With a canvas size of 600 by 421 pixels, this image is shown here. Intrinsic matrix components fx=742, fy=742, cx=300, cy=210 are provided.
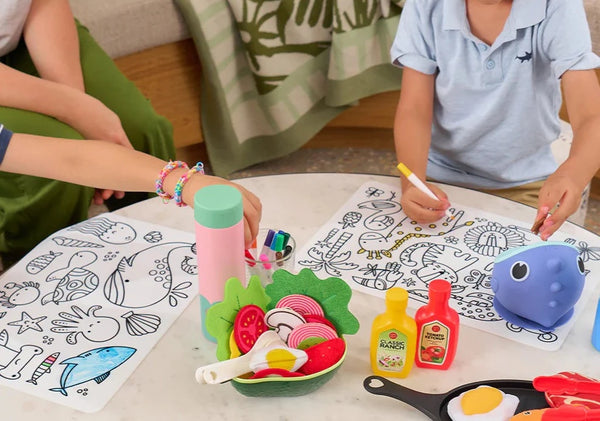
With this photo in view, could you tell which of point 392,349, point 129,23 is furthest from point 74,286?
point 129,23

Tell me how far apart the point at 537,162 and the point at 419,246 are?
452 mm

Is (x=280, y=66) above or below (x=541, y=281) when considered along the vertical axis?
below

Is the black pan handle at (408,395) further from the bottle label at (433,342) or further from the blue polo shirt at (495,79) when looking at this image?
the blue polo shirt at (495,79)

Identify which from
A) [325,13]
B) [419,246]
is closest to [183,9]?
[325,13]

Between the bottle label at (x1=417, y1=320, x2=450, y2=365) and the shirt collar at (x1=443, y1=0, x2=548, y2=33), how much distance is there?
1.92ft

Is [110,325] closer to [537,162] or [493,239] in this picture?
[493,239]

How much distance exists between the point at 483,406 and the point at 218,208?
0.32 m

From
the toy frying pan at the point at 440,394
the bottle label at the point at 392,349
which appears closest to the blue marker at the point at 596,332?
the toy frying pan at the point at 440,394

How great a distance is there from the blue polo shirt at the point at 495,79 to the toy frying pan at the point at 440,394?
1.92 ft

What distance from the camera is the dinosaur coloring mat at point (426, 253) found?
871 mm

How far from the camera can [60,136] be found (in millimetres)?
1267

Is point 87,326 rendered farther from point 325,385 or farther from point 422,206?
point 422,206

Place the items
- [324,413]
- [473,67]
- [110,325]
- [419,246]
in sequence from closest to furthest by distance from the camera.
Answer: [324,413], [110,325], [419,246], [473,67]

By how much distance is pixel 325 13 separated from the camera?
187 centimetres
